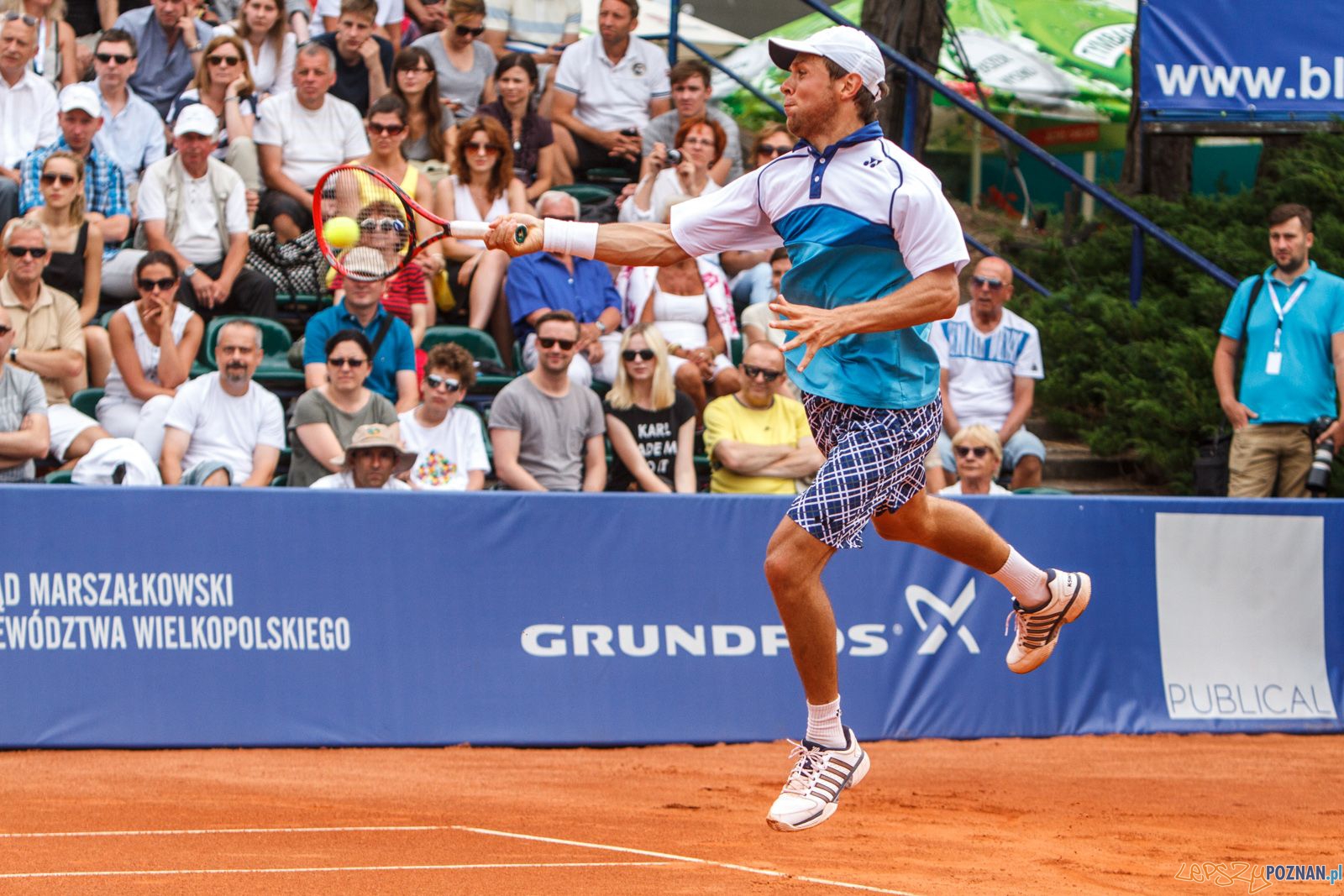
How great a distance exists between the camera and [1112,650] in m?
9.21

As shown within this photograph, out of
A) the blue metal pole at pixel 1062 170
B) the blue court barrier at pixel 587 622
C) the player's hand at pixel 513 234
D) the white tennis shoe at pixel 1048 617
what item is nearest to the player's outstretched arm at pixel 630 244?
the player's hand at pixel 513 234

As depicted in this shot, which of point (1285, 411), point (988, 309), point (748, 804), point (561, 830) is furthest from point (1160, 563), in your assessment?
point (561, 830)

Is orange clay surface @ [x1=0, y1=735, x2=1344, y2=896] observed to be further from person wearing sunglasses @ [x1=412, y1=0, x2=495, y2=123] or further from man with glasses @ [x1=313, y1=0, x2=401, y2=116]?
person wearing sunglasses @ [x1=412, y1=0, x2=495, y2=123]

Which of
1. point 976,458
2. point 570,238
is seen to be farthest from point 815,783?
point 976,458

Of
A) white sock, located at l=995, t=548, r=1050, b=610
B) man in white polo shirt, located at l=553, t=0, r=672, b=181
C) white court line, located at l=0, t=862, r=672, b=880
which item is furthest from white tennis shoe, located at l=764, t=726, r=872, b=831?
man in white polo shirt, located at l=553, t=0, r=672, b=181

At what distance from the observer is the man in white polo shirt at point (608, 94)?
40.9 ft

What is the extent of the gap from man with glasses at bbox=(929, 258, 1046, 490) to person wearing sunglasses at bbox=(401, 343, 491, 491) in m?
3.08

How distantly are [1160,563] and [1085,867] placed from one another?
11.4ft

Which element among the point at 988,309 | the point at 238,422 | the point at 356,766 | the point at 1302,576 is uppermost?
the point at 988,309

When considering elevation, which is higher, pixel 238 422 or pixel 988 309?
pixel 988 309

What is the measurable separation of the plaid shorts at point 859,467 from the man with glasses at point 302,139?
6.34 m

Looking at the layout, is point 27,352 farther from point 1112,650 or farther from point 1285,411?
point 1285,411

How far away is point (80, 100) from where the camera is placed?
10.4 meters

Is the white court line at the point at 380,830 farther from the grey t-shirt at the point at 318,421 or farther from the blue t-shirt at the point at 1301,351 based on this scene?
the blue t-shirt at the point at 1301,351
